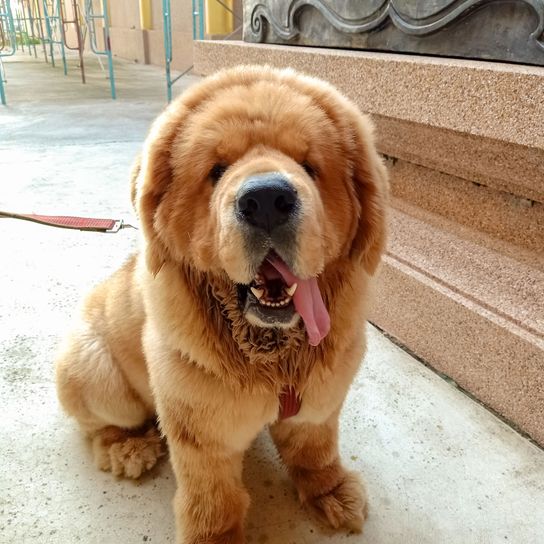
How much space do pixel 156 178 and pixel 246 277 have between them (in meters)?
0.38

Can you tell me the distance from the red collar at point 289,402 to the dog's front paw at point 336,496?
14.1 inches

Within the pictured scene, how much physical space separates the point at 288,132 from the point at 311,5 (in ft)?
7.51

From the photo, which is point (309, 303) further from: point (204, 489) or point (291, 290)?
point (204, 489)

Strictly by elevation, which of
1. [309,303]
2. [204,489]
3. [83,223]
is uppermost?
[309,303]

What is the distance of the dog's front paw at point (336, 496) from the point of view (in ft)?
5.23

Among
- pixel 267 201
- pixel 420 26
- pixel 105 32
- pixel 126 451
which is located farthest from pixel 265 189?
pixel 105 32

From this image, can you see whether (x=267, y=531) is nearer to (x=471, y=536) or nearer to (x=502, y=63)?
(x=471, y=536)

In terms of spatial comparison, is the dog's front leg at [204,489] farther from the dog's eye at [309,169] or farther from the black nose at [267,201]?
the dog's eye at [309,169]

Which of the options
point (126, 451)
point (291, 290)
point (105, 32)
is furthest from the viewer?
point (105, 32)

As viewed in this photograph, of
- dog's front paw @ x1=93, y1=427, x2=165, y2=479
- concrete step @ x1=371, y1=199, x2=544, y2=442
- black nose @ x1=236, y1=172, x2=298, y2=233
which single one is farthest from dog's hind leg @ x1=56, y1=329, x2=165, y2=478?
concrete step @ x1=371, y1=199, x2=544, y2=442

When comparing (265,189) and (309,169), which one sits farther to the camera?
(309,169)

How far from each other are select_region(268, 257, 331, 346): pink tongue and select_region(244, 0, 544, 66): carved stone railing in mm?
1544

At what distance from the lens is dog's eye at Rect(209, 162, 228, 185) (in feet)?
3.96

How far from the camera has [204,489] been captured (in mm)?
1455
